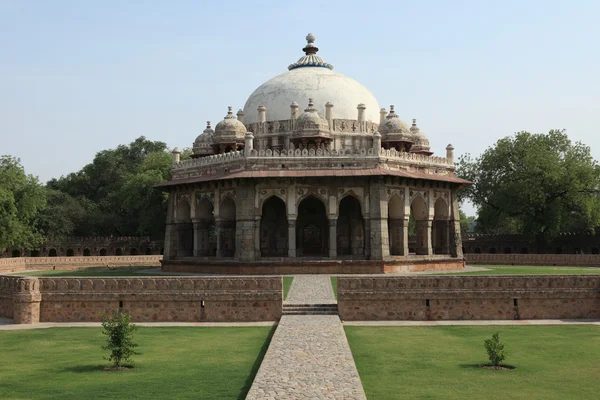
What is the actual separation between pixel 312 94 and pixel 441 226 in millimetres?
10462

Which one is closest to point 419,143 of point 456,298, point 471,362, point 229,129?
point 229,129

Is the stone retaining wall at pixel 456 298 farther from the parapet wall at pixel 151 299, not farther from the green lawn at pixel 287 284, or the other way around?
the green lawn at pixel 287 284

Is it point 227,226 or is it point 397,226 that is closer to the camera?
point 397,226

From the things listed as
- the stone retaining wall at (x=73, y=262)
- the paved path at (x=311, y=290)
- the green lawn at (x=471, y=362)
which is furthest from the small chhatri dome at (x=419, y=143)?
the green lawn at (x=471, y=362)

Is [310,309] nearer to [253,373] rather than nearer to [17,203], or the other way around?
[253,373]

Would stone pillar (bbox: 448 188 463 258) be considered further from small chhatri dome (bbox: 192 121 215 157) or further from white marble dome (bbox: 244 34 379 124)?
small chhatri dome (bbox: 192 121 215 157)

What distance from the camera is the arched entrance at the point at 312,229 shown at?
117 feet

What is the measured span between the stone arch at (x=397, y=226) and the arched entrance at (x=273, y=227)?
19.3ft

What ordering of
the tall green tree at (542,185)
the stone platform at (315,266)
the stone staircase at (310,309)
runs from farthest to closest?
the tall green tree at (542,185) < the stone platform at (315,266) < the stone staircase at (310,309)

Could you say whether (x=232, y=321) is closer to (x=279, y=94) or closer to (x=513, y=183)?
(x=279, y=94)

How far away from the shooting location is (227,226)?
3425 cm

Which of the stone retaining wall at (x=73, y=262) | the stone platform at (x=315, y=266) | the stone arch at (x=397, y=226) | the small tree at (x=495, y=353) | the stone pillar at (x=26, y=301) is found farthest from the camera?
the stone retaining wall at (x=73, y=262)

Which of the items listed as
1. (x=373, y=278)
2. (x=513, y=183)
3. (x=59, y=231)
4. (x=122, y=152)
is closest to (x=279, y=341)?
(x=373, y=278)

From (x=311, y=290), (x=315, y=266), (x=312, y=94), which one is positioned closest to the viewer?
(x=311, y=290)
